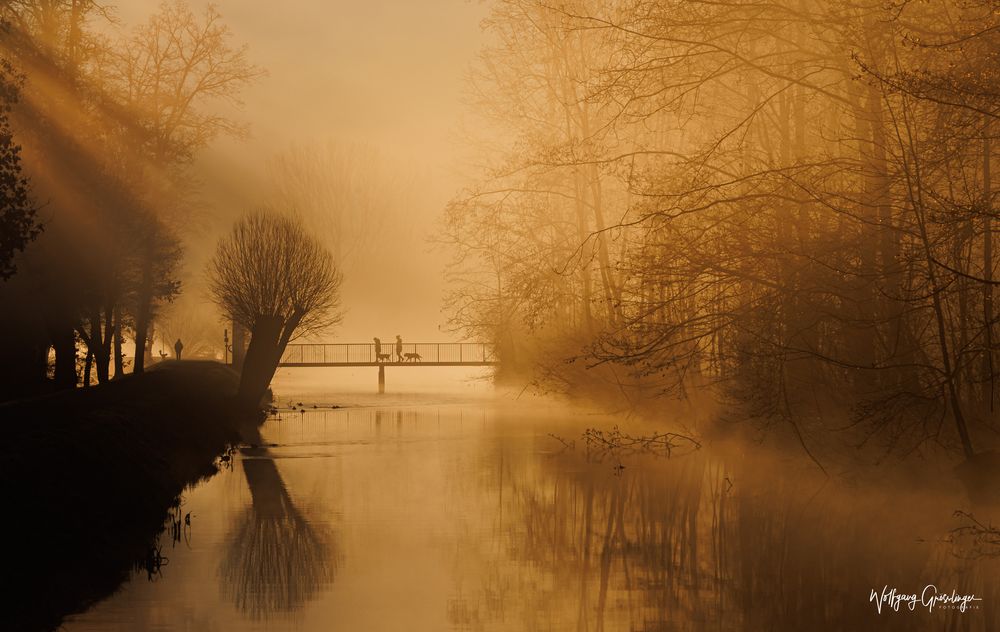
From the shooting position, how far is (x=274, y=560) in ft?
39.9

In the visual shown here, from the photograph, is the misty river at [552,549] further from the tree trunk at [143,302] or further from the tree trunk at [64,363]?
the tree trunk at [143,302]

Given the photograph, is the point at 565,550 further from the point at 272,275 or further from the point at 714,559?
the point at 272,275

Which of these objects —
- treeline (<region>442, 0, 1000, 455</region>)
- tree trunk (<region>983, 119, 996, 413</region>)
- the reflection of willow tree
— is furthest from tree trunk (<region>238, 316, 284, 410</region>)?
tree trunk (<region>983, 119, 996, 413</region>)

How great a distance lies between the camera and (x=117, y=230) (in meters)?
30.7

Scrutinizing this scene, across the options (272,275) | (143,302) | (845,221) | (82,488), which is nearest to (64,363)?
(143,302)

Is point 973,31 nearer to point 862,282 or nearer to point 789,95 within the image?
point 862,282

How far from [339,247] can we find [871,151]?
215 feet

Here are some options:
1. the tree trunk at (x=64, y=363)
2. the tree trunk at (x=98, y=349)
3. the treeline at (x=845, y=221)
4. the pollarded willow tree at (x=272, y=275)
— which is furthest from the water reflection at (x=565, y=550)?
the pollarded willow tree at (x=272, y=275)

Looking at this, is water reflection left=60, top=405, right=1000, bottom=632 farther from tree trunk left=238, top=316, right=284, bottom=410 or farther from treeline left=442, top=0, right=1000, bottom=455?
tree trunk left=238, top=316, right=284, bottom=410

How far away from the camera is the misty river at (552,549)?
381 inches

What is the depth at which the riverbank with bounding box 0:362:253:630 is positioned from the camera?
1011 cm

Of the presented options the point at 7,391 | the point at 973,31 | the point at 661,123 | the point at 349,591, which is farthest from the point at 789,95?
the point at 7,391

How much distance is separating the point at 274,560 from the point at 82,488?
2438 mm

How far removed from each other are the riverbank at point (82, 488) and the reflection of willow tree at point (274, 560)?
989mm
